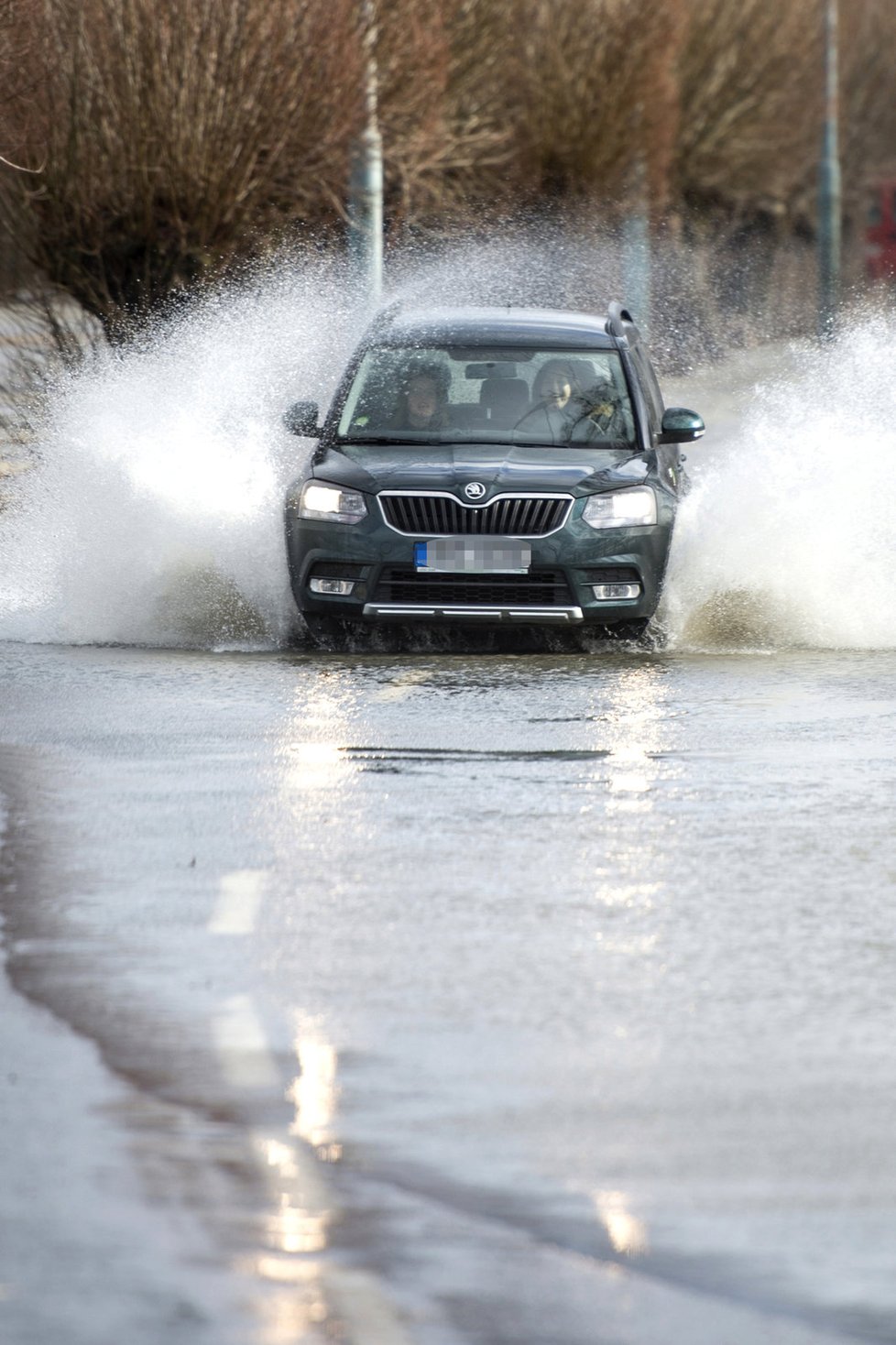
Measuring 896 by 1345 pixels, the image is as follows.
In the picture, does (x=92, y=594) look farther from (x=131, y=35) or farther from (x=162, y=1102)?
(x=131, y=35)

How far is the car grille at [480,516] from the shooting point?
12.0 meters

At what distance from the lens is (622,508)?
12203 millimetres

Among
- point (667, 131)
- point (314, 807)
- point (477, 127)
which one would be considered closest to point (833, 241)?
point (667, 131)

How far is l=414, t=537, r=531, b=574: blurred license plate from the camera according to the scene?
12.0m

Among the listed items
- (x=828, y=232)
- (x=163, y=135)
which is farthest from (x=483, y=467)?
(x=828, y=232)

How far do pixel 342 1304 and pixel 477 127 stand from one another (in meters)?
32.6

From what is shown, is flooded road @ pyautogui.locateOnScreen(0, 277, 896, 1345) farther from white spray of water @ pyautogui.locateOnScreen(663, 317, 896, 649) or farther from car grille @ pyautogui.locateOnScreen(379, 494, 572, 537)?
car grille @ pyautogui.locateOnScreen(379, 494, 572, 537)

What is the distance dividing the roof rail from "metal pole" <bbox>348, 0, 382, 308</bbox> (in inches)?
338

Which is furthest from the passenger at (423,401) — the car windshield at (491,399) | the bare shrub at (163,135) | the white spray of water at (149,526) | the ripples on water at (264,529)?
the bare shrub at (163,135)

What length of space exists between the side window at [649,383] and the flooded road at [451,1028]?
323 cm

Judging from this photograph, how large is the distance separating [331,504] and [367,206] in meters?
10.8

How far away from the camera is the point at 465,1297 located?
13.8 feet

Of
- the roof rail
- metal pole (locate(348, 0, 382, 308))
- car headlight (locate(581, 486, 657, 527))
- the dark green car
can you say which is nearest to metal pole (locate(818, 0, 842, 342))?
metal pole (locate(348, 0, 382, 308))

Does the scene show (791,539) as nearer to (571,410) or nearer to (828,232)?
(571,410)
